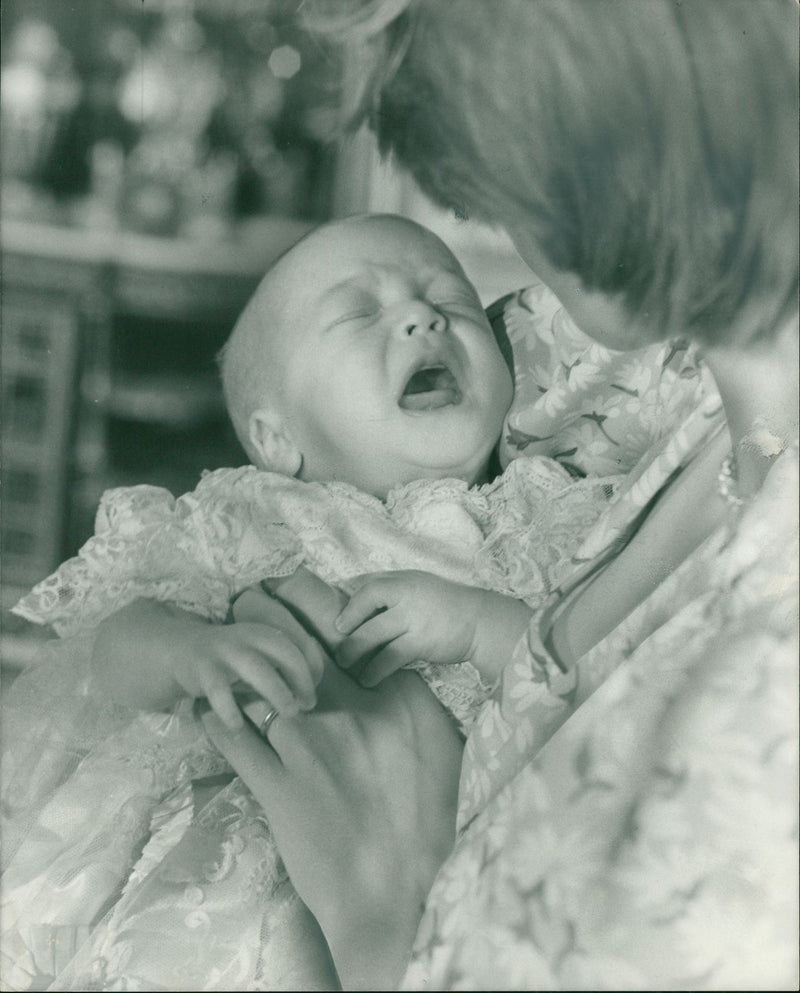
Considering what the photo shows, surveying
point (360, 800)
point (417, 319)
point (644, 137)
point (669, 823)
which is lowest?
point (360, 800)

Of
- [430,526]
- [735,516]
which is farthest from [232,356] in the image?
[735,516]

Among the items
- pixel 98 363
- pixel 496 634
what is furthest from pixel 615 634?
pixel 98 363

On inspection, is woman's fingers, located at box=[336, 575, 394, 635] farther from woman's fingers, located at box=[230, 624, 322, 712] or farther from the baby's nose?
the baby's nose

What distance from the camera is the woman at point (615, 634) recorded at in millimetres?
469

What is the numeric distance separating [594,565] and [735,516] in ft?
0.35

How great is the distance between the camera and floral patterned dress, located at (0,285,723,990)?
57 cm

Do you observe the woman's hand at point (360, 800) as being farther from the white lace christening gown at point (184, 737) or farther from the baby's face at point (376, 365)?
the baby's face at point (376, 365)

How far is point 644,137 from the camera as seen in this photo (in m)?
0.58

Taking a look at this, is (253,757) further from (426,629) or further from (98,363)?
(98,363)

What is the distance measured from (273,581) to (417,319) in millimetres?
200

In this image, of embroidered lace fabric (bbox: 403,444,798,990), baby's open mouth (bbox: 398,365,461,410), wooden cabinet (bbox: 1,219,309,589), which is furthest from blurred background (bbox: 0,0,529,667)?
embroidered lace fabric (bbox: 403,444,798,990)

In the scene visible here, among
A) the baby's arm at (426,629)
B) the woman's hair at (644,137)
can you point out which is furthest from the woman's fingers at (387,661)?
the woman's hair at (644,137)

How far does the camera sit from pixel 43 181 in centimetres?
64

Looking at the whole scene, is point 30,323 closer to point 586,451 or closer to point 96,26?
point 96,26
